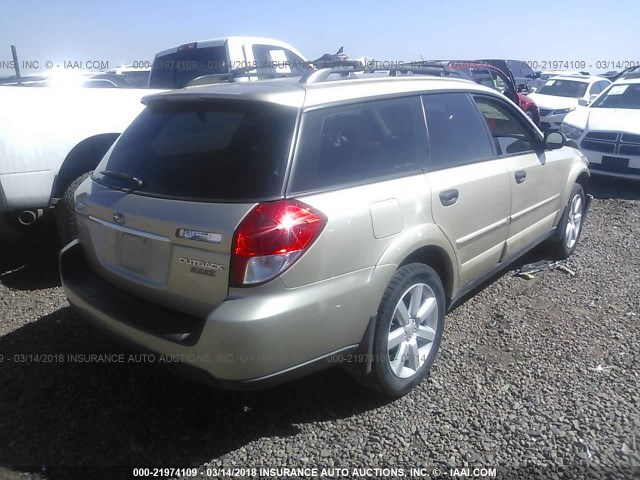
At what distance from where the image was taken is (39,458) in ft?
7.95

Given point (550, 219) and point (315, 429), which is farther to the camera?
point (550, 219)

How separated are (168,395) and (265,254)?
1205mm

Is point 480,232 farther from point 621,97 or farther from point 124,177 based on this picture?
point 621,97

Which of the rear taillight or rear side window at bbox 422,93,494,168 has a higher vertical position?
rear side window at bbox 422,93,494,168

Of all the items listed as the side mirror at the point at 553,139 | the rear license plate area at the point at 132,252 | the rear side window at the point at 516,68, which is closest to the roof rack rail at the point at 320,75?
the rear license plate area at the point at 132,252

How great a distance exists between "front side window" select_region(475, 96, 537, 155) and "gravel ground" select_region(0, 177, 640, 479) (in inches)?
48.2

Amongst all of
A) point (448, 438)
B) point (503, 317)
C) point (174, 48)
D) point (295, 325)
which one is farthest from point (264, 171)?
point (174, 48)

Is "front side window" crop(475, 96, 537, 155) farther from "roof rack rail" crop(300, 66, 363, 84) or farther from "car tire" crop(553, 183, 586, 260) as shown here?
"roof rack rail" crop(300, 66, 363, 84)

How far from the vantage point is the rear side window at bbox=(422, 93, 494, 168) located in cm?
314

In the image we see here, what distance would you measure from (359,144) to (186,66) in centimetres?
564

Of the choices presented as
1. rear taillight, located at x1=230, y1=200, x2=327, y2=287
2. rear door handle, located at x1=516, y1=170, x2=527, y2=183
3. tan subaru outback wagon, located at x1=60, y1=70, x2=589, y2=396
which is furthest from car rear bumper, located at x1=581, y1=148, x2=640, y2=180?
rear taillight, located at x1=230, y1=200, x2=327, y2=287

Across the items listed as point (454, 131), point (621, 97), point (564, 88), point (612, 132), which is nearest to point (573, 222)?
point (454, 131)

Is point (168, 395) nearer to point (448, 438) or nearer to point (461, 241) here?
point (448, 438)

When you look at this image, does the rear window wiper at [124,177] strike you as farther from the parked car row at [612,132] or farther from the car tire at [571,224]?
the parked car row at [612,132]
